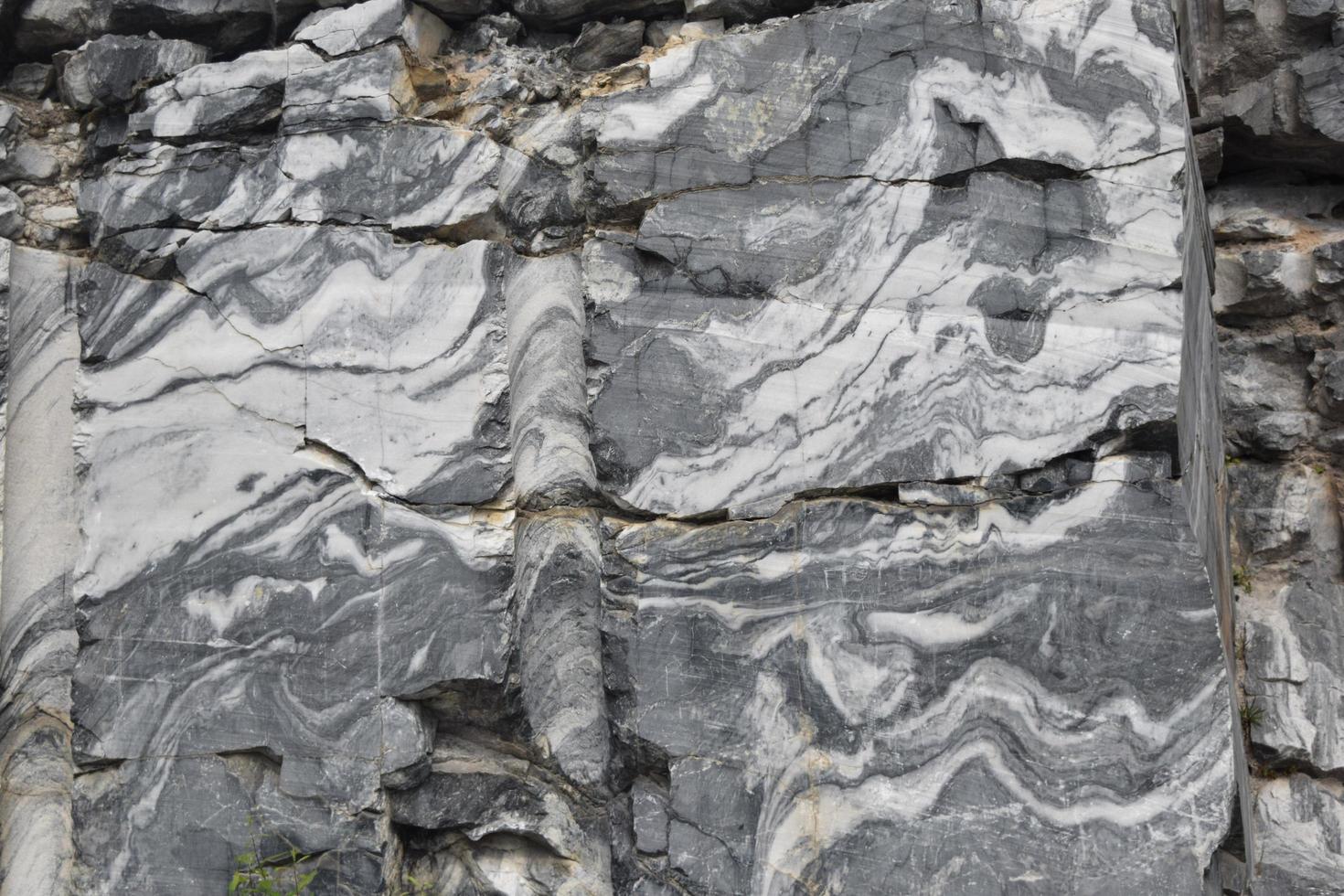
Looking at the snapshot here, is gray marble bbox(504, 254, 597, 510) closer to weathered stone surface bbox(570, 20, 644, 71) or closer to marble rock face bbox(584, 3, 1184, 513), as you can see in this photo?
marble rock face bbox(584, 3, 1184, 513)

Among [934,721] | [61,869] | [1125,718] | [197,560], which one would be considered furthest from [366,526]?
[1125,718]

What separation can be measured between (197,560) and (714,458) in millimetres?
1265

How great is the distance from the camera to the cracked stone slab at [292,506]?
2756mm

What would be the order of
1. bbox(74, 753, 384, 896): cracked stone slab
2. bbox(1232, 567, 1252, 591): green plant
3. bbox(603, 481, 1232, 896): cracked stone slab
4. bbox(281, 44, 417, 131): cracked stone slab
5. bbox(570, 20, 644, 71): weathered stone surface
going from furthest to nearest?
bbox(1232, 567, 1252, 591): green plant, bbox(570, 20, 644, 71): weathered stone surface, bbox(281, 44, 417, 131): cracked stone slab, bbox(74, 753, 384, 896): cracked stone slab, bbox(603, 481, 1232, 896): cracked stone slab

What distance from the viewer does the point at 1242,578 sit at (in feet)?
10.5

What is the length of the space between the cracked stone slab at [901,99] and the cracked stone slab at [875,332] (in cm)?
6

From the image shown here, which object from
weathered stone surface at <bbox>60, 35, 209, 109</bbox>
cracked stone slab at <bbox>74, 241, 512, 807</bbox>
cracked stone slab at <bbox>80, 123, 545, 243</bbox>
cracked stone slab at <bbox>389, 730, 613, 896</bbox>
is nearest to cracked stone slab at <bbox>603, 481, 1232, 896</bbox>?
cracked stone slab at <bbox>389, 730, 613, 896</bbox>

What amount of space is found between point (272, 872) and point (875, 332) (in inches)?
72.0

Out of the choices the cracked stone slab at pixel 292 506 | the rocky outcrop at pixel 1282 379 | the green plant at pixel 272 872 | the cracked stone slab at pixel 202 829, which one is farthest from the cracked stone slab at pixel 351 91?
the rocky outcrop at pixel 1282 379

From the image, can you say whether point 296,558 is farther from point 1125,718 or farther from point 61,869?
point 1125,718

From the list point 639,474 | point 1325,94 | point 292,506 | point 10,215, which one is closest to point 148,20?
point 10,215

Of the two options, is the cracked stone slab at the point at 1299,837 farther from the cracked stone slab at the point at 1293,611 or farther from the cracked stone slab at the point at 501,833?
the cracked stone slab at the point at 501,833

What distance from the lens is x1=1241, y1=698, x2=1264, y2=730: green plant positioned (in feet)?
9.95

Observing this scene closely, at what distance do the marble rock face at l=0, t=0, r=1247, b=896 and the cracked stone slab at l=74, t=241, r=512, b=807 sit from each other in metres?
0.01
